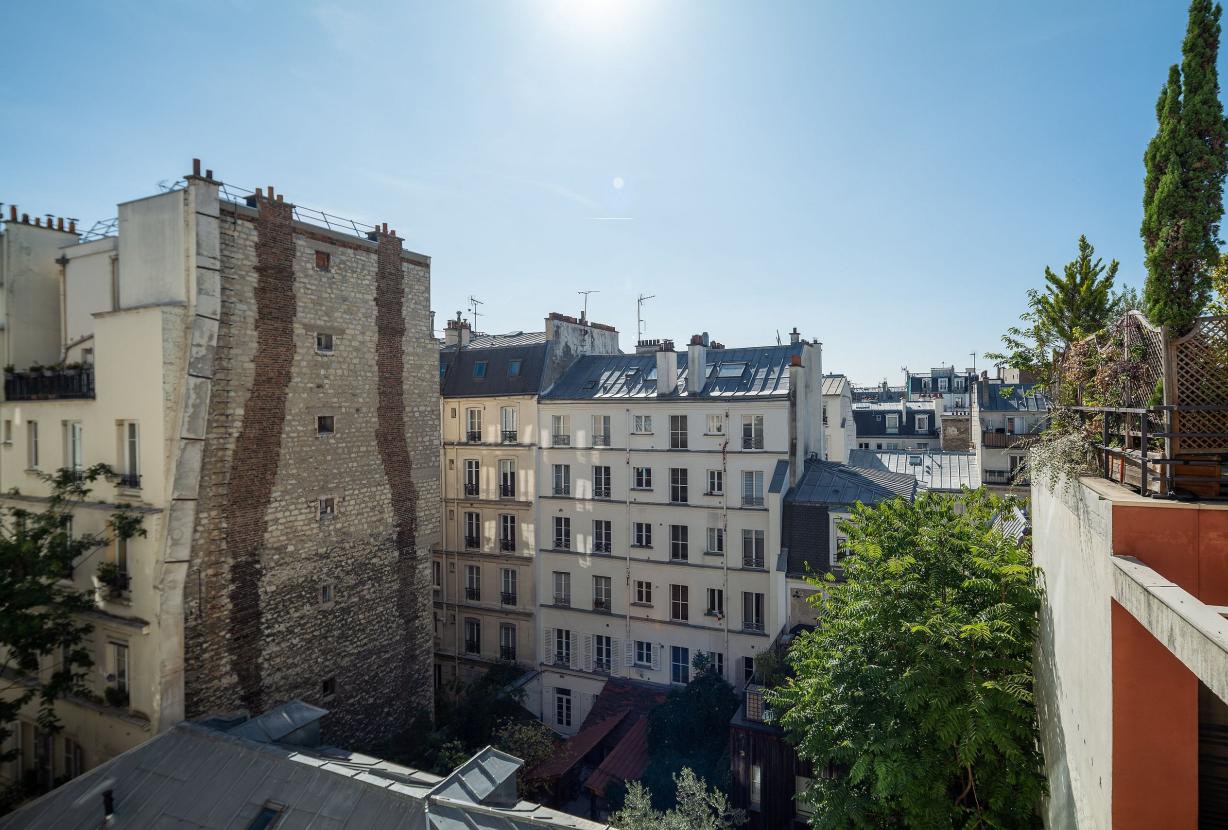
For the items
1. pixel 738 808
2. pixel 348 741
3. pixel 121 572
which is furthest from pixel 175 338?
pixel 738 808

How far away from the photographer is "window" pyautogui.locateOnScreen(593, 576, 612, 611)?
1086 inches

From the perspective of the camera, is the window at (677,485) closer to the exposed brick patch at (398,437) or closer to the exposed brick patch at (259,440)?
the exposed brick patch at (398,437)

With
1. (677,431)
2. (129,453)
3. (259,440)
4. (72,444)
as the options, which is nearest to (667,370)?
(677,431)

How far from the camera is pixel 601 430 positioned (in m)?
28.1

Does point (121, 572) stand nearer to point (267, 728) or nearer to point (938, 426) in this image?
point (267, 728)

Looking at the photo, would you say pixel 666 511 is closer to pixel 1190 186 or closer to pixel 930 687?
pixel 930 687

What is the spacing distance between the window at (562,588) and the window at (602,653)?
1.99m

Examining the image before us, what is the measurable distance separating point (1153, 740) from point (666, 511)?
69.8 feet

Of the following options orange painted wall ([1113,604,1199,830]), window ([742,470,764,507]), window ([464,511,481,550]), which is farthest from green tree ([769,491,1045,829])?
window ([464,511,481,550])

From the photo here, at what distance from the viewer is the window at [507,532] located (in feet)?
96.5

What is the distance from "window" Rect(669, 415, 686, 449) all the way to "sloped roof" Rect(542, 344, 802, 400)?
904 millimetres

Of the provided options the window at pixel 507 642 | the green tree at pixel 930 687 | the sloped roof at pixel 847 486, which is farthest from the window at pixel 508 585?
the green tree at pixel 930 687

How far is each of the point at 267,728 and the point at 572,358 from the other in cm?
2052

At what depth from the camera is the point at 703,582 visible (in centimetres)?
2570
